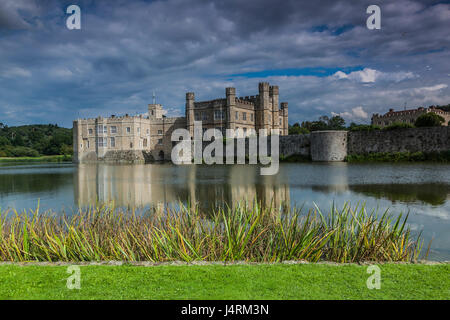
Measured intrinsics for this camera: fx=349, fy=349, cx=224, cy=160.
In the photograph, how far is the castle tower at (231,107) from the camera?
5009cm

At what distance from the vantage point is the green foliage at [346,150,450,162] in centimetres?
3012

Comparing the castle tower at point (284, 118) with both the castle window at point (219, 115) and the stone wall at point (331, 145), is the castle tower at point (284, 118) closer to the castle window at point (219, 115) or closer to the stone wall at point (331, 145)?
the castle window at point (219, 115)

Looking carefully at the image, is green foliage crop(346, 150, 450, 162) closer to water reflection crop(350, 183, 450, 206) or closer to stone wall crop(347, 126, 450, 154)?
stone wall crop(347, 126, 450, 154)

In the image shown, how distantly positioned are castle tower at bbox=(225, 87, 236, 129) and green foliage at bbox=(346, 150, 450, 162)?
19.3m

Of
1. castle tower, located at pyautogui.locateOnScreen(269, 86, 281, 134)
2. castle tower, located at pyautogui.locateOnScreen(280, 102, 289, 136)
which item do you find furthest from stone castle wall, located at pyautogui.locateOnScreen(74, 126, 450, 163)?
castle tower, located at pyautogui.locateOnScreen(280, 102, 289, 136)

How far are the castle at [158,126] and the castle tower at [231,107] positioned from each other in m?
1.38

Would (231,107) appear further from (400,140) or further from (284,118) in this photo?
(400,140)

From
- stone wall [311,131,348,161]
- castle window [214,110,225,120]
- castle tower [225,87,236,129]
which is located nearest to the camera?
stone wall [311,131,348,161]

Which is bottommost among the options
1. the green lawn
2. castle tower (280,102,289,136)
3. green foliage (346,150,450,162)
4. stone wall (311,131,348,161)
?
the green lawn

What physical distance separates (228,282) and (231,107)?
4677 centimetres

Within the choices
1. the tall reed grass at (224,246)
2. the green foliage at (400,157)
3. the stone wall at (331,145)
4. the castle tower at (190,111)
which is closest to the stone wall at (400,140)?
the green foliage at (400,157)

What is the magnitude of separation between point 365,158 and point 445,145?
6754 mm

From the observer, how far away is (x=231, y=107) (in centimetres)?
5019

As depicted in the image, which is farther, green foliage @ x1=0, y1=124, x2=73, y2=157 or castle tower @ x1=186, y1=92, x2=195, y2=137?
green foliage @ x1=0, y1=124, x2=73, y2=157
